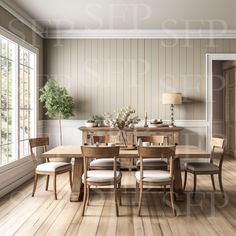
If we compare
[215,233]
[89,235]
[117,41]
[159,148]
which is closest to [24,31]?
[117,41]

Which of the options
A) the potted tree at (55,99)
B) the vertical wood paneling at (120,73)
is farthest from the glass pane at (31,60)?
the vertical wood paneling at (120,73)

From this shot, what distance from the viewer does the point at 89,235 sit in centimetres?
324

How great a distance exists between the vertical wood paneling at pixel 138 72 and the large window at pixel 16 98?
3.30ft

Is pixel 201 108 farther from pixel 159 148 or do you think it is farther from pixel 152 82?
pixel 159 148

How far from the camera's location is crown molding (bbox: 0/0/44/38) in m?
5.13

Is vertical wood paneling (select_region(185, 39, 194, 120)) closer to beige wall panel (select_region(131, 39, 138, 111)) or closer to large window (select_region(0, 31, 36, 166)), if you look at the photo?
beige wall panel (select_region(131, 39, 138, 111))

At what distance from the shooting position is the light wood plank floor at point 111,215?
3391 mm

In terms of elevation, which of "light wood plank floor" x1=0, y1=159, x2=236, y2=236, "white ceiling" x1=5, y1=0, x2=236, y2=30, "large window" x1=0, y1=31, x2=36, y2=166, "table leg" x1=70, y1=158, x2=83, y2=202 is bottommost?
"light wood plank floor" x1=0, y1=159, x2=236, y2=236

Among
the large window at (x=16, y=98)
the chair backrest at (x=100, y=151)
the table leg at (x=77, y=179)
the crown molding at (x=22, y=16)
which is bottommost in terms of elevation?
the table leg at (x=77, y=179)

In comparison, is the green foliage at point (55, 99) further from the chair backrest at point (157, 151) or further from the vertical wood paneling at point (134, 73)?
the chair backrest at point (157, 151)

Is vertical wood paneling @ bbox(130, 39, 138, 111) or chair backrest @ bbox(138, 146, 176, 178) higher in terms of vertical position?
vertical wood paneling @ bbox(130, 39, 138, 111)

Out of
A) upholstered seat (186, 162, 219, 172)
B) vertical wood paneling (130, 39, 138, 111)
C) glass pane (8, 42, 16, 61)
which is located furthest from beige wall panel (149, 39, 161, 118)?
glass pane (8, 42, 16, 61)

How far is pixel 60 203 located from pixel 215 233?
2084 mm

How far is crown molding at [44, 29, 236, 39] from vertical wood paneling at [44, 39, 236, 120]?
0.30 ft
